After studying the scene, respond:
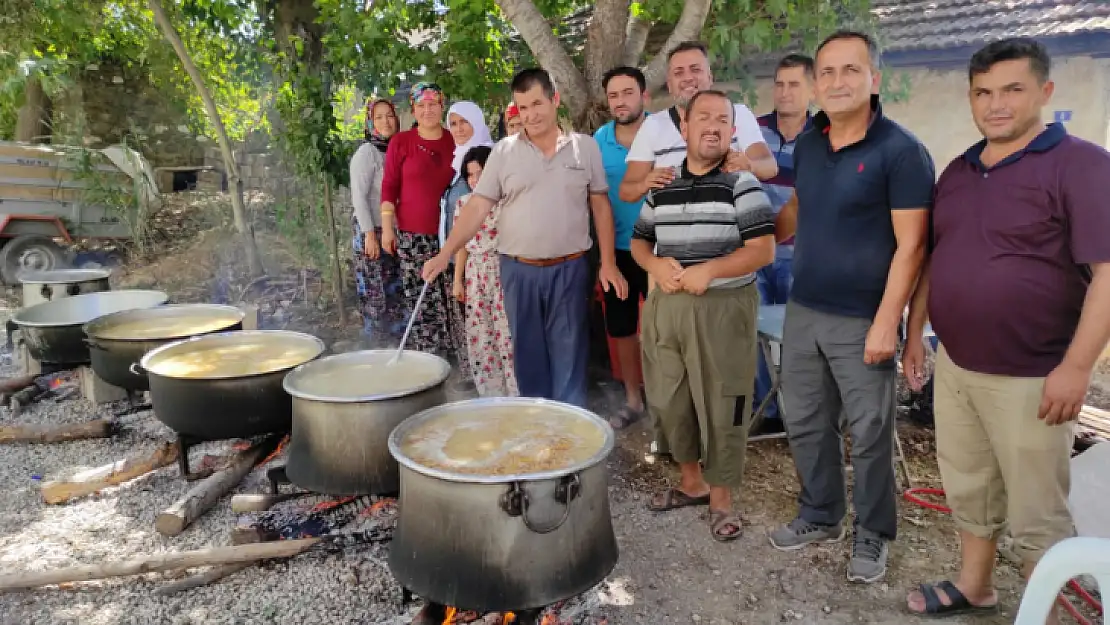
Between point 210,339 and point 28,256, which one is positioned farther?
point 28,256

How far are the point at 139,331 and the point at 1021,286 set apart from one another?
4.76 metres

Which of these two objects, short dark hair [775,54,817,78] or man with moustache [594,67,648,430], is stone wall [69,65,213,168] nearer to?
man with moustache [594,67,648,430]

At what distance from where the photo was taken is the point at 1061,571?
158 centimetres

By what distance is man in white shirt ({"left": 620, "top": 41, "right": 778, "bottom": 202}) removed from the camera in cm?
371

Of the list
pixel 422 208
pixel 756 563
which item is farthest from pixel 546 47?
pixel 756 563

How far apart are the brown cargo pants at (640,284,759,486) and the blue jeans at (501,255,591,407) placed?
2.29ft

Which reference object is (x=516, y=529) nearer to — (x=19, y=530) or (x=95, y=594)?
(x=95, y=594)

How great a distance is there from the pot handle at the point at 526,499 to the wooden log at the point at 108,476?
9.71 ft

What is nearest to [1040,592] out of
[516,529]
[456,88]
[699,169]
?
[516,529]

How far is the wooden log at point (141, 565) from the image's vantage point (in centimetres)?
304

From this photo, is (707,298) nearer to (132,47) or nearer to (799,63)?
(799,63)

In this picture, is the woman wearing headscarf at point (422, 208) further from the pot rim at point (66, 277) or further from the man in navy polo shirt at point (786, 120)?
the pot rim at point (66, 277)

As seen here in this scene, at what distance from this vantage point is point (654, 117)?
12.6ft

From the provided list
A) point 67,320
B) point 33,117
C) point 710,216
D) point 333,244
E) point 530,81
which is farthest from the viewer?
point 33,117
